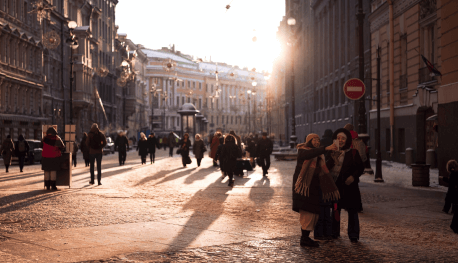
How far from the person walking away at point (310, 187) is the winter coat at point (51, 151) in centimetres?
1002

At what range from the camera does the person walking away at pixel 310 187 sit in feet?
28.9

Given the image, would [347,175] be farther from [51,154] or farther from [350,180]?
[51,154]

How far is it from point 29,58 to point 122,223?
1530 inches

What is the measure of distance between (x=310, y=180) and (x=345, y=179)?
2.52 feet

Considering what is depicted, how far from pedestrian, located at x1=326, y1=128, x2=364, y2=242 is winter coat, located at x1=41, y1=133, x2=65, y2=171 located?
992cm

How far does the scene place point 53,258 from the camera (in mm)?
7836

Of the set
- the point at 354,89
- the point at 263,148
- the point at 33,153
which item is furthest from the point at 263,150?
the point at 33,153

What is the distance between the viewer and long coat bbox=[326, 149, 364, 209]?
9.25 metres

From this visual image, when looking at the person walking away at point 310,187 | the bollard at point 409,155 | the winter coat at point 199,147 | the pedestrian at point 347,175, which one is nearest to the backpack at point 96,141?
the pedestrian at point 347,175

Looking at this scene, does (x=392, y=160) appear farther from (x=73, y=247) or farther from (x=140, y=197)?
(x=73, y=247)

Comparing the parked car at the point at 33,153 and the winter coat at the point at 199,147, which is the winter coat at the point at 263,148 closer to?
the winter coat at the point at 199,147

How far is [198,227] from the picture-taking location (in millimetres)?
10648

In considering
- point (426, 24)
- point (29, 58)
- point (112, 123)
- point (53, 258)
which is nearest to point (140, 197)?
point (53, 258)

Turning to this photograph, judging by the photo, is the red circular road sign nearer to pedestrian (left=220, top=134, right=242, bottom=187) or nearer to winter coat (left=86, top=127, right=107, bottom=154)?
pedestrian (left=220, top=134, right=242, bottom=187)
